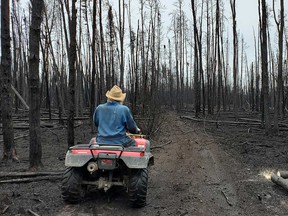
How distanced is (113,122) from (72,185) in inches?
45.4

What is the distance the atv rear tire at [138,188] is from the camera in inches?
195

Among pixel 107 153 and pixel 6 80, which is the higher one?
pixel 6 80

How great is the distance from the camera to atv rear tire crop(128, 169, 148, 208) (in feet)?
16.2

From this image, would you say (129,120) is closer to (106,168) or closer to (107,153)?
(107,153)

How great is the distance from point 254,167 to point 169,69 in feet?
120

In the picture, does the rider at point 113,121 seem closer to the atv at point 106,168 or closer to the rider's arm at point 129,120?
the rider's arm at point 129,120

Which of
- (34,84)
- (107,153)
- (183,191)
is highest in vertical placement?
(34,84)

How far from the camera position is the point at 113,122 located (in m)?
5.40

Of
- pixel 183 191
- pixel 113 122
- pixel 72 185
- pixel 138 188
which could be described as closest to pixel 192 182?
pixel 183 191

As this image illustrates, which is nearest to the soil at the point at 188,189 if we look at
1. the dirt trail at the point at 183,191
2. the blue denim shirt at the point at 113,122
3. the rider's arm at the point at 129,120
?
the dirt trail at the point at 183,191

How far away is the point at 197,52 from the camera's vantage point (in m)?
25.0

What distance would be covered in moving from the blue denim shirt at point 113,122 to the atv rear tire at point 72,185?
672 millimetres

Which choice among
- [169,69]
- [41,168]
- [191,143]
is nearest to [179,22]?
[169,69]

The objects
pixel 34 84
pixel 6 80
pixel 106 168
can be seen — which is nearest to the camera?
pixel 106 168
